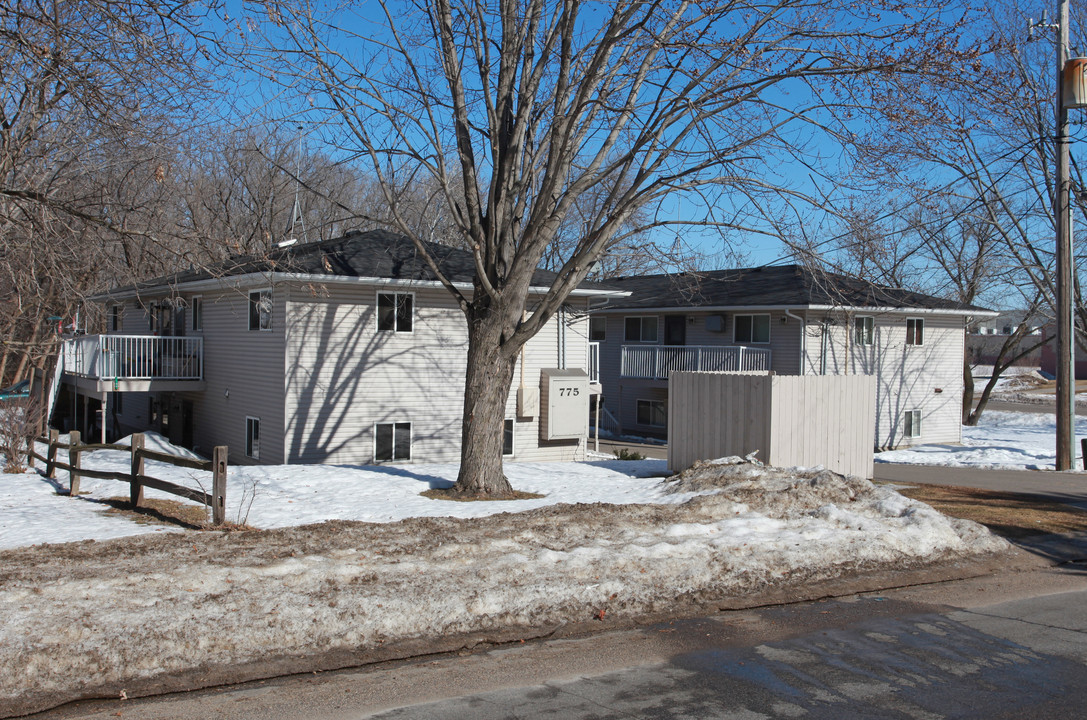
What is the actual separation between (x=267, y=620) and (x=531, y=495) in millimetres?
6594

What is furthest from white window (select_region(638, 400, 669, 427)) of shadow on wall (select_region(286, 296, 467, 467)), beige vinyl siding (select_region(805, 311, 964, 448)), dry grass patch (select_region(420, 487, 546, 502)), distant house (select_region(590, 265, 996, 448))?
dry grass patch (select_region(420, 487, 546, 502))

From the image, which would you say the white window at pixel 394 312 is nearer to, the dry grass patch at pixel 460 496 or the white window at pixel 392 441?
the white window at pixel 392 441

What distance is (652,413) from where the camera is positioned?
32.9 meters

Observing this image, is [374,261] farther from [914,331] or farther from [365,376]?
[914,331]

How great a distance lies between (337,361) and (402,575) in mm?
12248

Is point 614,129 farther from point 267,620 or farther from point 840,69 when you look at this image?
point 267,620

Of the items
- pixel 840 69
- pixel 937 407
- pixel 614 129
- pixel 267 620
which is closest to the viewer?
pixel 267 620

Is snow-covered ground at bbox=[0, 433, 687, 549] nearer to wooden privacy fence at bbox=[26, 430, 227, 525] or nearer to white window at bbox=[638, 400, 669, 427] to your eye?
wooden privacy fence at bbox=[26, 430, 227, 525]

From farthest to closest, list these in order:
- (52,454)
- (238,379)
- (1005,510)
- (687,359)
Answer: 1. (687,359)
2. (238,379)
3. (52,454)
4. (1005,510)

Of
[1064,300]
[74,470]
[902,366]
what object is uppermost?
[1064,300]

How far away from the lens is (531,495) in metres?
12.6

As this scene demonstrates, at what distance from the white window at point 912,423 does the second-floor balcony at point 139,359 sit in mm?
23255

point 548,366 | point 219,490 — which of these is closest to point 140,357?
point 548,366

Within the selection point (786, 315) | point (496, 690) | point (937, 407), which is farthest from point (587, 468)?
point (937, 407)
